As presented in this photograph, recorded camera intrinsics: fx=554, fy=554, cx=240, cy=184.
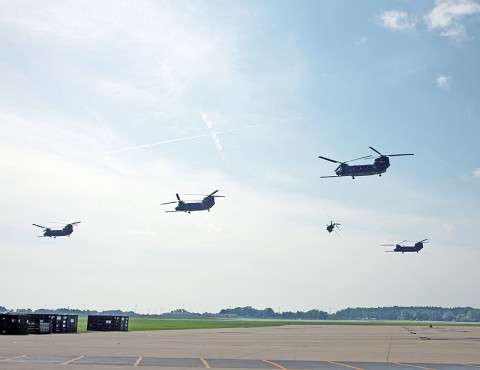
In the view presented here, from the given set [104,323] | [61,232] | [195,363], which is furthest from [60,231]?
[195,363]

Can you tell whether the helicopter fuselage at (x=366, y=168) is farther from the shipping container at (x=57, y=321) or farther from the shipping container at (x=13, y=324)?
the shipping container at (x=13, y=324)

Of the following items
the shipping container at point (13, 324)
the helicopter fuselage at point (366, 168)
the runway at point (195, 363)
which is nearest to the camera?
the runway at point (195, 363)

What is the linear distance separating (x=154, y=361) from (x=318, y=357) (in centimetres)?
901

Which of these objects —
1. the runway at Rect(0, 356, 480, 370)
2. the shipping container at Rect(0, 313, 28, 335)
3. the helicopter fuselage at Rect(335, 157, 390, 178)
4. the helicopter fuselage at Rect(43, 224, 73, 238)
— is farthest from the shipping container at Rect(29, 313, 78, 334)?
the helicopter fuselage at Rect(43, 224, 73, 238)

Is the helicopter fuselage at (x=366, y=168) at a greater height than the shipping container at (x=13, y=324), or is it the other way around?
the helicopter fuselage at (x=366, y=168)

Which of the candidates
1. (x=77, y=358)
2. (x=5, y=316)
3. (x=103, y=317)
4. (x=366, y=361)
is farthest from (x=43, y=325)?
(x=366, y=361)

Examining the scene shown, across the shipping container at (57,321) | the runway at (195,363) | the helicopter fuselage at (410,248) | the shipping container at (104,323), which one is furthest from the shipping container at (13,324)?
the helicopter fuselage at (410,248)

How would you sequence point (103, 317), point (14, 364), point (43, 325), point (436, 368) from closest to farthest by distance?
point (14, 364), point (436, 368), point (43, 325), point (103, 317)

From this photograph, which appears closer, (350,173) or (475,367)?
(475,367)

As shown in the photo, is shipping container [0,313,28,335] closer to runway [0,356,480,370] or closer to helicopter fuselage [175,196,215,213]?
runway [0,356,480,370]

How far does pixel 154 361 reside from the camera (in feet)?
80.1

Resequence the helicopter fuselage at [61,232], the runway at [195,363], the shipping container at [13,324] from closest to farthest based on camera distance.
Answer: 1. the runway at [195,363]
2. the shipping container at [13,324]
3. the helicopter fuselage at [61,232]

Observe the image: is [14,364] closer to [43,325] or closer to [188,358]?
[188,358]

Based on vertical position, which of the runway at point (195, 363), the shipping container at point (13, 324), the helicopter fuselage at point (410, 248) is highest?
the helicopter fuselage at point (410, 248)
